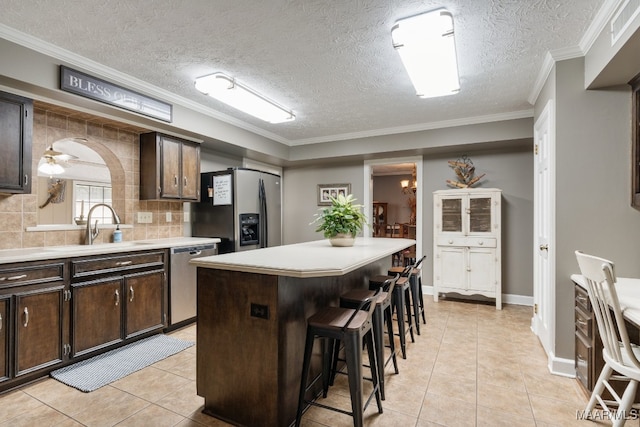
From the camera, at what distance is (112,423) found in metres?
1.93

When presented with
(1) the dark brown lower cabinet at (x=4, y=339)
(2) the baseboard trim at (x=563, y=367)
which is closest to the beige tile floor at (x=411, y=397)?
(2) the baseboard trim at (x=563, y=367)

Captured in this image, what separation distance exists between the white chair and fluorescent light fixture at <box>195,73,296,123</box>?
9.49 ft

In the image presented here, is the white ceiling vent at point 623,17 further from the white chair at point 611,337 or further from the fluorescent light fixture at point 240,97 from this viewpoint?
the fluorescent light fixture at point 240,97

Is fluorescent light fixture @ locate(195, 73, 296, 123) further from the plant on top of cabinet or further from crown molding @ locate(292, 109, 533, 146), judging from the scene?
crown molding @ locate(292, 109, 533, 146)

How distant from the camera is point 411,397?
2197 mm

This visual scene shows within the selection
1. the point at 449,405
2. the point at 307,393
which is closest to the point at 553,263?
the point at 449,405

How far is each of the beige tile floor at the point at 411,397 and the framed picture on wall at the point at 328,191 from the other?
3276 mm

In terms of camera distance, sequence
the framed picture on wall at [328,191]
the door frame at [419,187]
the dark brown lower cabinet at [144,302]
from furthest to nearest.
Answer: the framed picture on wall at [328,191] → the door frame at [419,187] → the dark brown lower cabinet at [144,302]

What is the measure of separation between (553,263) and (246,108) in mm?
3166

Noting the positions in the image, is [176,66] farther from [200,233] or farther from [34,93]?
[200,233]

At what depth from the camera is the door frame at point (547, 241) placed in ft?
8.51

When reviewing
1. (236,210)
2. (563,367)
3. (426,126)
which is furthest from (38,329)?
(426,126)

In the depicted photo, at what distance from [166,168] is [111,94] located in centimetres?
99

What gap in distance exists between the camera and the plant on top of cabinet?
361cm
